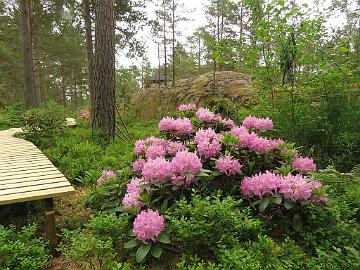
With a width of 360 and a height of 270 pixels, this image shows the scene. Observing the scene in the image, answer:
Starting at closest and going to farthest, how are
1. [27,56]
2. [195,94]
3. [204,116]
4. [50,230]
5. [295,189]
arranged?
[295,189], [50,230], [204,116], [195,94], [27,56]

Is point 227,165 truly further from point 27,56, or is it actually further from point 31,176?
point 27,56

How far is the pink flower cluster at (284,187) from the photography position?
6.45ft

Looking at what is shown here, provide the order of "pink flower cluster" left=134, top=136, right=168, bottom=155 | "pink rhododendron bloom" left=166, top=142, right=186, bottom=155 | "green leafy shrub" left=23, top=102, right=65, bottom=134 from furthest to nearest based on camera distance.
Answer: "green leafy shrub" left=23, top=102, right=65, bottom=134
"pink flower cluster" left=134, top=136, right=168, bottom=155
"pink rhododendron bloom" left=166, top=142, right=186, bottom=155

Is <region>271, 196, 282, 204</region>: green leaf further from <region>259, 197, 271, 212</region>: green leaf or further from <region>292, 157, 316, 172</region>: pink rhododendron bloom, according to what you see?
<region>292, 157, 316, 172</region>: pink rhododendron bloom

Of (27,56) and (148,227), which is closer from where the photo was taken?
(148,227)

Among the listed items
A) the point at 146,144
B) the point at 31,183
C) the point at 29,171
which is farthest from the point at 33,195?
the point at 146,144

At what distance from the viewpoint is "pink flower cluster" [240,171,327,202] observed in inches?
77.4

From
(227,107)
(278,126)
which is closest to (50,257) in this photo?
(278,126)

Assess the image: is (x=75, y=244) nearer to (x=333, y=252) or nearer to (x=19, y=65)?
(x=333, y=252)

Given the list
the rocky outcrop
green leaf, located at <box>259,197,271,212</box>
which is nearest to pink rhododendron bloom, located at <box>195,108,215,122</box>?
green leaf, located at <box>259,197,271,212</box>

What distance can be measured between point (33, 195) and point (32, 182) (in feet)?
1.48

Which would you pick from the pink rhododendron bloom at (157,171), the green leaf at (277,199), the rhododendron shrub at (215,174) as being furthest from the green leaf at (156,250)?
the green leaf at (277,199)

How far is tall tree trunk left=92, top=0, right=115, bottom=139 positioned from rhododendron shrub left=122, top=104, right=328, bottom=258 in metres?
3.69

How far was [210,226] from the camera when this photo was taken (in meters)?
1.87
